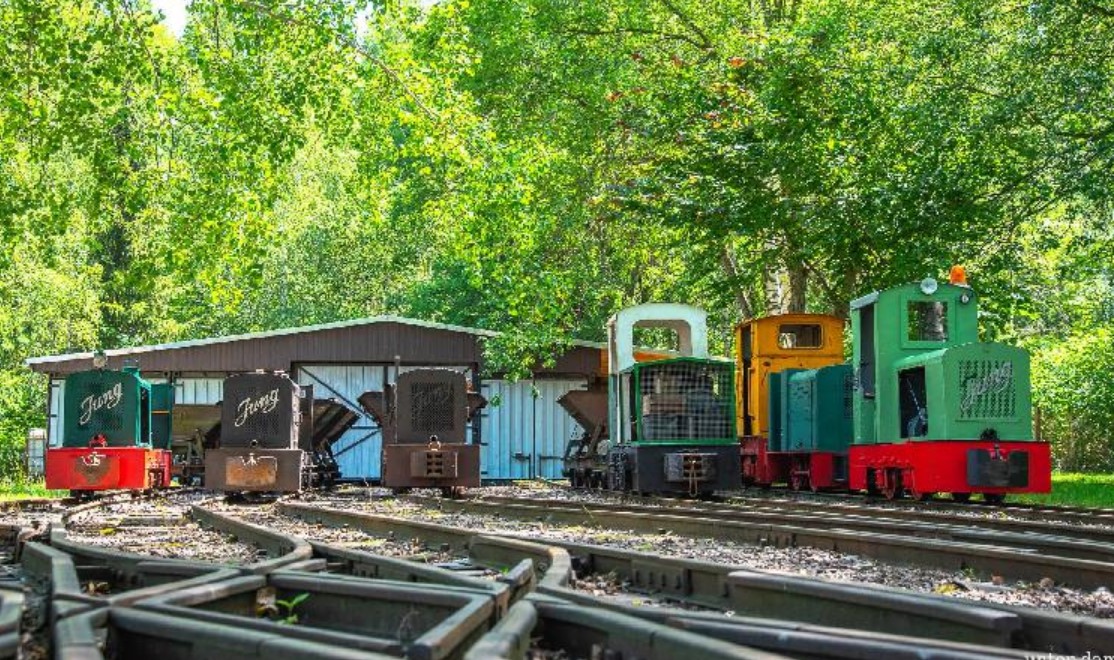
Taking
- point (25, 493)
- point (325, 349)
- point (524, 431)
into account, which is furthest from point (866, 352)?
point (325, 349)

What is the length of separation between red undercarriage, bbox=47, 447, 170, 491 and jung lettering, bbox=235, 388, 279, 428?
1923 millimetres

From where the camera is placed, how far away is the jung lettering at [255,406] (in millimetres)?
20109

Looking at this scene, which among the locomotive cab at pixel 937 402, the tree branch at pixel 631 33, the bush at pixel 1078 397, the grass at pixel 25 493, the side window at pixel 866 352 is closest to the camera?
the locomotive cab at pixel 937 402

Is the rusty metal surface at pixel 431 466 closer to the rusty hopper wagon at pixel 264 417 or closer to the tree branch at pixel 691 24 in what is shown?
the rusty hopper wagon at pixel 264 417

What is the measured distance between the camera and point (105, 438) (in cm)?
2131

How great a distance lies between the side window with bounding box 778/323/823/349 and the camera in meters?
23.1

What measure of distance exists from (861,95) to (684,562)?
17022mm

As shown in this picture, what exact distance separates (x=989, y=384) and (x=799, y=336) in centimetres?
763

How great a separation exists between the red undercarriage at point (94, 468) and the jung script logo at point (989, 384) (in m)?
12.5

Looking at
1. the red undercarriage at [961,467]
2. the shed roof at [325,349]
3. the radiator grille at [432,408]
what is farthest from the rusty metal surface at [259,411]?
the shed roof at [325,349]

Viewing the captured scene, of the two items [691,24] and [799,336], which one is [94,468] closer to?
[799,336]

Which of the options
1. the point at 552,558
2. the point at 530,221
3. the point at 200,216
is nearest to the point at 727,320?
the point at 530,221

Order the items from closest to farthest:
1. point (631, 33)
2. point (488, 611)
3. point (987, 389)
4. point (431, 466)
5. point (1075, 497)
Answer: point (488, 611), point (987, 389), point (431, 466), point (1075, 497), point (631, 33)

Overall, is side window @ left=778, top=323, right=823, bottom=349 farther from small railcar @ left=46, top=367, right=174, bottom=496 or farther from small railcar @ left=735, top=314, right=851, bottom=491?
small railcar @ left=46, top=367, right=174, bottom=496
